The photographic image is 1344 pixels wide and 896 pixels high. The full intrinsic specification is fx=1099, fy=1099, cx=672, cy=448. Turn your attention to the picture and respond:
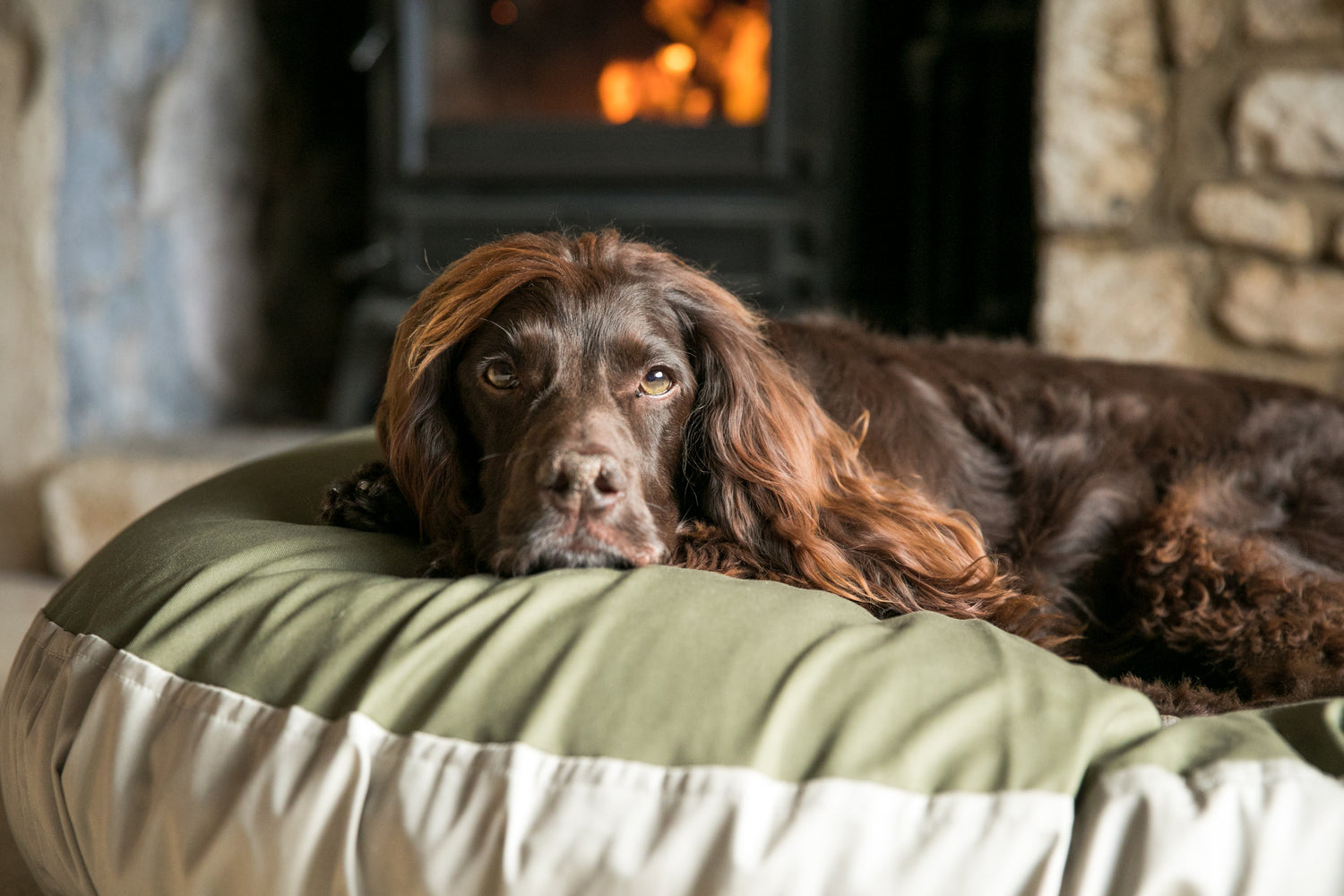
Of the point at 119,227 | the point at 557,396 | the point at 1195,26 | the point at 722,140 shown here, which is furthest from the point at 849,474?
the point at 119,227

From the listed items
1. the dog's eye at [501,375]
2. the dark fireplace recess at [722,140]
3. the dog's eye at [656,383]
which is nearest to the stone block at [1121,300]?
the dark fireplace recess at [722,140]

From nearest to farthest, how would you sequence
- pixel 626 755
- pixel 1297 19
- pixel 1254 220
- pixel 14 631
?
pixel 626 755
pixel 14 631
pixel 1297 19
pixel 1254 220

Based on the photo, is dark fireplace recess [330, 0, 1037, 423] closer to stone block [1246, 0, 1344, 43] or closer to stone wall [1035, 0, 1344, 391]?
stone wall [1035, 0, 1344, 391]

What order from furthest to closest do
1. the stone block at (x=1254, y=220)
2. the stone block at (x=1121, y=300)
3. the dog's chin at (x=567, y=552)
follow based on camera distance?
the stone block at (x=1121, y=300) → the stone block at (x=1254, y=220) → the dog's chin at (x=567, y=552)

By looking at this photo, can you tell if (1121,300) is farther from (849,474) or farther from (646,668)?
(646,668)

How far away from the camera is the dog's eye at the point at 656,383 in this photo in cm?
182

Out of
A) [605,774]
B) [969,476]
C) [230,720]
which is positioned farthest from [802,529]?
[230,720]

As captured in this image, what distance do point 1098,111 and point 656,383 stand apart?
226cm

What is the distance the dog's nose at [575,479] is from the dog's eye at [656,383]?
0.29 metres

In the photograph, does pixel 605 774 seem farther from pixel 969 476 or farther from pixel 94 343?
pixel 94 343

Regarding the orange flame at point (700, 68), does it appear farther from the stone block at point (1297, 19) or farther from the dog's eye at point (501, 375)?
the dog's eye at point (501, 375)

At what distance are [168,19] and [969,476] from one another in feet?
11.3

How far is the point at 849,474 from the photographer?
1.93 meters

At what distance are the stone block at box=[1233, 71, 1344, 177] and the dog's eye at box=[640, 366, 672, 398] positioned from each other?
94.4 inches
